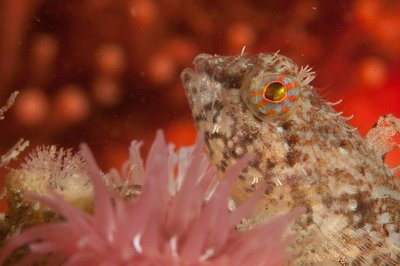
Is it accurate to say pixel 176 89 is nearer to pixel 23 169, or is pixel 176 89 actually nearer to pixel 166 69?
pixel 166 69

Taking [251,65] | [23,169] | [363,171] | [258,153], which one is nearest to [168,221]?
[23,169]

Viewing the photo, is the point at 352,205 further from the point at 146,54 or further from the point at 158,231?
the point at 146,54

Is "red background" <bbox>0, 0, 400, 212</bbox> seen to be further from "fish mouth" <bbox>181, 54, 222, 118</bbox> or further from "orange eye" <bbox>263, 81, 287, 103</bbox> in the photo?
"fish mouth" <bbox>181, 54, 222, 118</bbox>

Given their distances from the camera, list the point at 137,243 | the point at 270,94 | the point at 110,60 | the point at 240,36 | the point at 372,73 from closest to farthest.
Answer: the point at 137,243 → the point at 270,94 → the point at 110,60 → the point at 240,36 → the point at 372,73

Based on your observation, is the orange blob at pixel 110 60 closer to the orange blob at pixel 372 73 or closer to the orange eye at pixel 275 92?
the orange eye at pixel 275 92

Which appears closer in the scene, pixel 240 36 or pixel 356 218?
pixel 356 218

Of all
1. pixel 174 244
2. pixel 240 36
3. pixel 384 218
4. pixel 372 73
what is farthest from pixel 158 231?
pixel 372 73
